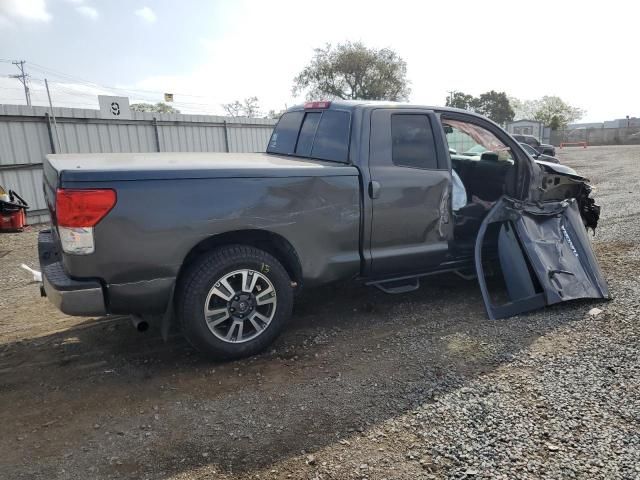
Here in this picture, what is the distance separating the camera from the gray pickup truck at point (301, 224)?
3.11m

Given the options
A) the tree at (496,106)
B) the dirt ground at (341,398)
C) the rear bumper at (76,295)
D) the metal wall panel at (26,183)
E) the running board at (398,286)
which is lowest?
the dirt ground at (341,398)

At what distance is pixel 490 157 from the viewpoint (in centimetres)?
539

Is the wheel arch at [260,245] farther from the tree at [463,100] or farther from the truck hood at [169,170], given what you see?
the tree at [463,100]

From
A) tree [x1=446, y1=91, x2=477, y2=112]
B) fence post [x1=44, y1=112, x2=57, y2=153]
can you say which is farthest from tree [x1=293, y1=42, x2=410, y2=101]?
fence post [x1=44, y1=112, x2=57, y2=153]

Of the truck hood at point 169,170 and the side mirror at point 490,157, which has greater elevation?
the truck hood at point 169,170

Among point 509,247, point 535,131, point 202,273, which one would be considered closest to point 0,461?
point 202,273

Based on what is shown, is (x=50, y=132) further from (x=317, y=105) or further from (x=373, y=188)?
(x=373, y=188)

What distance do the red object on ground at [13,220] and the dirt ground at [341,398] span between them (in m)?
5.59

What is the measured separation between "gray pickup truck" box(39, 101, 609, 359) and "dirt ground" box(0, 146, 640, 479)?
1.27ft

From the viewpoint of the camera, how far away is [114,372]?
3557mm

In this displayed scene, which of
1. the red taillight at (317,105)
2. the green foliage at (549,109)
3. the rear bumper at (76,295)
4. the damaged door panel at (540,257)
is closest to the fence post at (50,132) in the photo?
the red taillight at (317,105)

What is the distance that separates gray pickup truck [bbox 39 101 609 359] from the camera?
311 centimetres

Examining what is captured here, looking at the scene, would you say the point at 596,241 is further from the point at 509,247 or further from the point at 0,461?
the point at 0,461

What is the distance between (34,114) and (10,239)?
10.7 ft
